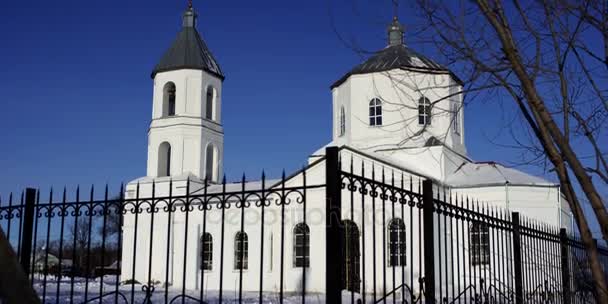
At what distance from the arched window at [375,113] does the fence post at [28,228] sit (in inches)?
751

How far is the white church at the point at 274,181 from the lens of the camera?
2158 cm

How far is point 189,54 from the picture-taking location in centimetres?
2817

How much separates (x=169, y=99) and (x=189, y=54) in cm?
227

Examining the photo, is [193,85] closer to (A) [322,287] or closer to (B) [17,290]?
(A) [322,287]

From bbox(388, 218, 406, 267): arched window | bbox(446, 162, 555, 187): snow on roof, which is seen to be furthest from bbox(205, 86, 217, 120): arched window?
bbox(388, 218, 406, 267): arched window

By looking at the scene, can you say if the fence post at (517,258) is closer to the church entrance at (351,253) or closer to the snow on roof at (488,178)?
the church entrance at (351,253)

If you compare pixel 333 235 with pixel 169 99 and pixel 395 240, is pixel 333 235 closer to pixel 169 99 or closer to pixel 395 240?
pixel 395 240

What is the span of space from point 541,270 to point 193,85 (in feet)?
68.2

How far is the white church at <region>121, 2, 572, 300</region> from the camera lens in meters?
21.6

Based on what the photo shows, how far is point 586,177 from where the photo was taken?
15.2 feet

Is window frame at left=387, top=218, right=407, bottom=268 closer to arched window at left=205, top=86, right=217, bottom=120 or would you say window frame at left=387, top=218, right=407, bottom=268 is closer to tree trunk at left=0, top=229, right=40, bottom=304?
tree trunk at left=0, top=229, right=40, bottom=304

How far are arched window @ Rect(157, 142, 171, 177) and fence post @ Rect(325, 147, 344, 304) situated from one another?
23756 millimetres

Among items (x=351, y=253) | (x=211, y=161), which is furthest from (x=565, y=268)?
(x=211, y=161)

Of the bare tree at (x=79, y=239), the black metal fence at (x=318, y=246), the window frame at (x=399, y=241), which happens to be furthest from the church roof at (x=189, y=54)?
the window frame at (x=399, y=241)
